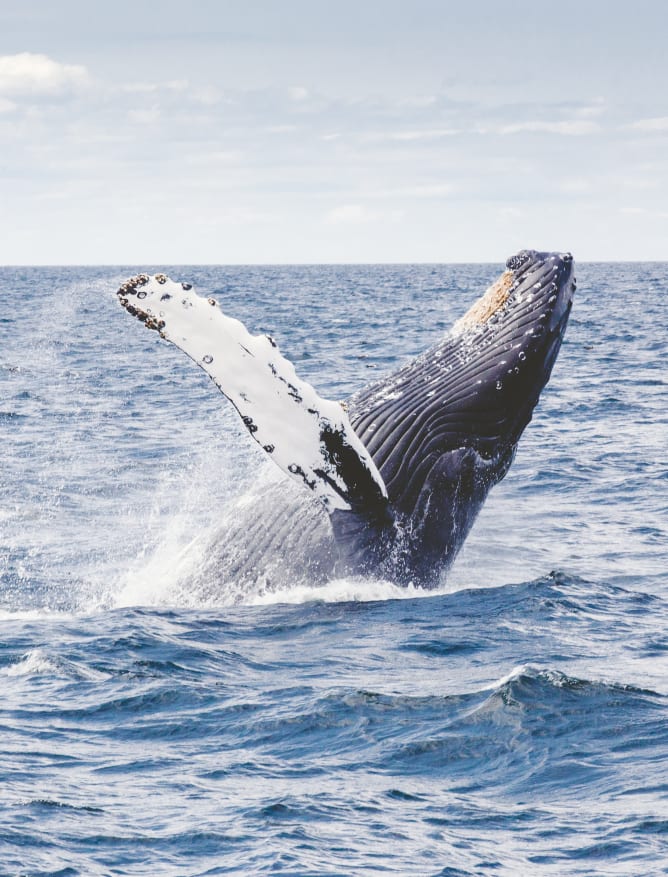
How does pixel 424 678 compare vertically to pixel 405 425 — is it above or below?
below

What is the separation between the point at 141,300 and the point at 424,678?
308 cm

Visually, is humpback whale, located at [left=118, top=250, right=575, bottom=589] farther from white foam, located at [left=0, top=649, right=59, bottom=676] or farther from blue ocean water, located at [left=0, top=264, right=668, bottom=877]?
white foam, located at [left=0, top=649, right=59, bottom=676]

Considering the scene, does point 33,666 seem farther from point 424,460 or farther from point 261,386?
point 424,460

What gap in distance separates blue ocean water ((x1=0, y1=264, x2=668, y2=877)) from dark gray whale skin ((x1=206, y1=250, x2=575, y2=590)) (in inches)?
12.2

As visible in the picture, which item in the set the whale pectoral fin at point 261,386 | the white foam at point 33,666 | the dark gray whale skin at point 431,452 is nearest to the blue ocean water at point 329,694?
the white foam at point 33,666

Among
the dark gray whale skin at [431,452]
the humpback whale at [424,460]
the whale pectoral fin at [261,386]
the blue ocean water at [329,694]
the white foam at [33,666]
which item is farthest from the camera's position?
the dark gray whale skin at [431,452]

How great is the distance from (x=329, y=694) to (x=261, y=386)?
195 centimetres

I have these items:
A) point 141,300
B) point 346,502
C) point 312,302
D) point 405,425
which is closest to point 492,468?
point 405,425

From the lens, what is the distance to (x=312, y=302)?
252 ft

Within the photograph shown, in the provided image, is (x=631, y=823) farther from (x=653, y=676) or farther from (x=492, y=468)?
(x=492, y=468)

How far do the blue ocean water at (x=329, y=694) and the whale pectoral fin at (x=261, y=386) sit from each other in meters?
1.41

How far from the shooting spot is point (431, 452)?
9.64m

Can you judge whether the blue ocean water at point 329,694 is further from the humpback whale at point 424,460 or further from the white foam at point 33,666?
the humpback whale at point 424,460

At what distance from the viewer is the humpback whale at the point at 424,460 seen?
948cm
